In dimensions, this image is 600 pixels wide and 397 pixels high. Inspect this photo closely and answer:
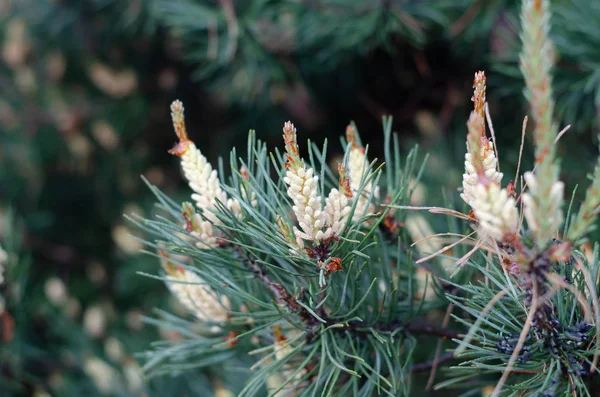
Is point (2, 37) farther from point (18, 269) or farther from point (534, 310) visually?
point (534, 310)

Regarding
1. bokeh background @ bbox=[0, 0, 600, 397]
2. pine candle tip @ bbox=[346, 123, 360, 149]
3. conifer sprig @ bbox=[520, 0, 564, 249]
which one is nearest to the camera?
conifer sprig @ bbox=[520, 0, 564, 249]

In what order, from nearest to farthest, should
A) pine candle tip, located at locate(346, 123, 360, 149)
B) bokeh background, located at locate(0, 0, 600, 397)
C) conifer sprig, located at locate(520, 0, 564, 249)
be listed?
conifer sprig, located at locate(520, 0, 564, 249)
pine candle tip, located at locate(346, 123, 360, 149)
bokeh background, located at locate(0, 0, 600, 397)

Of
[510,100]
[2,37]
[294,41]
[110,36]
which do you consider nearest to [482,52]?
[510,100]

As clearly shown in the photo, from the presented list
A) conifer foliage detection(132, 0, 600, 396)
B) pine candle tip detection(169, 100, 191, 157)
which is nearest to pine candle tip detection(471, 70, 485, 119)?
conifer foliage detection(132, 0, 600, 396)

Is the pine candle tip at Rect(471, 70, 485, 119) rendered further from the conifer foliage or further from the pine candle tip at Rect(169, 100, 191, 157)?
the pine candle tip at Rect(169, 100, 191, 157)

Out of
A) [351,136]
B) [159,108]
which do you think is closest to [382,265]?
[351,136]

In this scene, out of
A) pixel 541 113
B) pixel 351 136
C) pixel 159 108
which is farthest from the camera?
pixel 159 108

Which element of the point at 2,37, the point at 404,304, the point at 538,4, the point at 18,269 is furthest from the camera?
the point at 2,37

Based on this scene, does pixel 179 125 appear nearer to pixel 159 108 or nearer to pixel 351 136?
pixel 351 136
